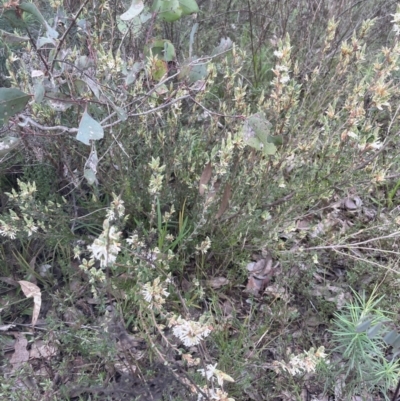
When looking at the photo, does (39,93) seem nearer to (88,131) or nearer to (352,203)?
(88,131)

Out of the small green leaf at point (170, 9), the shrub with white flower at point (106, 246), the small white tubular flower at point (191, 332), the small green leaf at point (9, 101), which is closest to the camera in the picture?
the shrub with white flower at point (106, 246)

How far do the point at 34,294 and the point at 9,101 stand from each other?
Answer: 92 centimetres

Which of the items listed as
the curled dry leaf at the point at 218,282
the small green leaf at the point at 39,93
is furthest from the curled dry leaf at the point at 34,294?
the small green leaf at the point at 39,93

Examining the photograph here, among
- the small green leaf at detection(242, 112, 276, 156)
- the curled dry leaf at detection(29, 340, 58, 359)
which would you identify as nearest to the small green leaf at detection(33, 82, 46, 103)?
the small green leaf at detection(242, 112, 276, 156)

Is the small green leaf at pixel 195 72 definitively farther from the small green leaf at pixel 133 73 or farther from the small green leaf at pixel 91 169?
the small green leaf at pixel 91 169

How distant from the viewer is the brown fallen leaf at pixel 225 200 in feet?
6.27

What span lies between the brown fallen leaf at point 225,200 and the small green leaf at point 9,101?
90 cm

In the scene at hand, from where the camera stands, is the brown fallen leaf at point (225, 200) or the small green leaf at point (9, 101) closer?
the small green leaf at point (9, 101)

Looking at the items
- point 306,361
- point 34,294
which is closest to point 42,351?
point 34,294

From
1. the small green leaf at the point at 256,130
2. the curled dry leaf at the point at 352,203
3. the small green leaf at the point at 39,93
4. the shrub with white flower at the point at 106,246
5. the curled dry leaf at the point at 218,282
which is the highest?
the small green leaf at the point at 39,93

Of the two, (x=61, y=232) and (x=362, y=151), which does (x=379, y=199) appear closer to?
(x=362, y=151)

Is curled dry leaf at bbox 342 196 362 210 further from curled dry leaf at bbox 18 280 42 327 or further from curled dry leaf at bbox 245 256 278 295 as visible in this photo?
curled dry leaf at bbox 18 280 42 327

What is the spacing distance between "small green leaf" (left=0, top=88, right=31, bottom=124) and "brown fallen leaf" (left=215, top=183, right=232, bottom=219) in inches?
35.6

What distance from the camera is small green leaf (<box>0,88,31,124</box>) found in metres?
1.45
